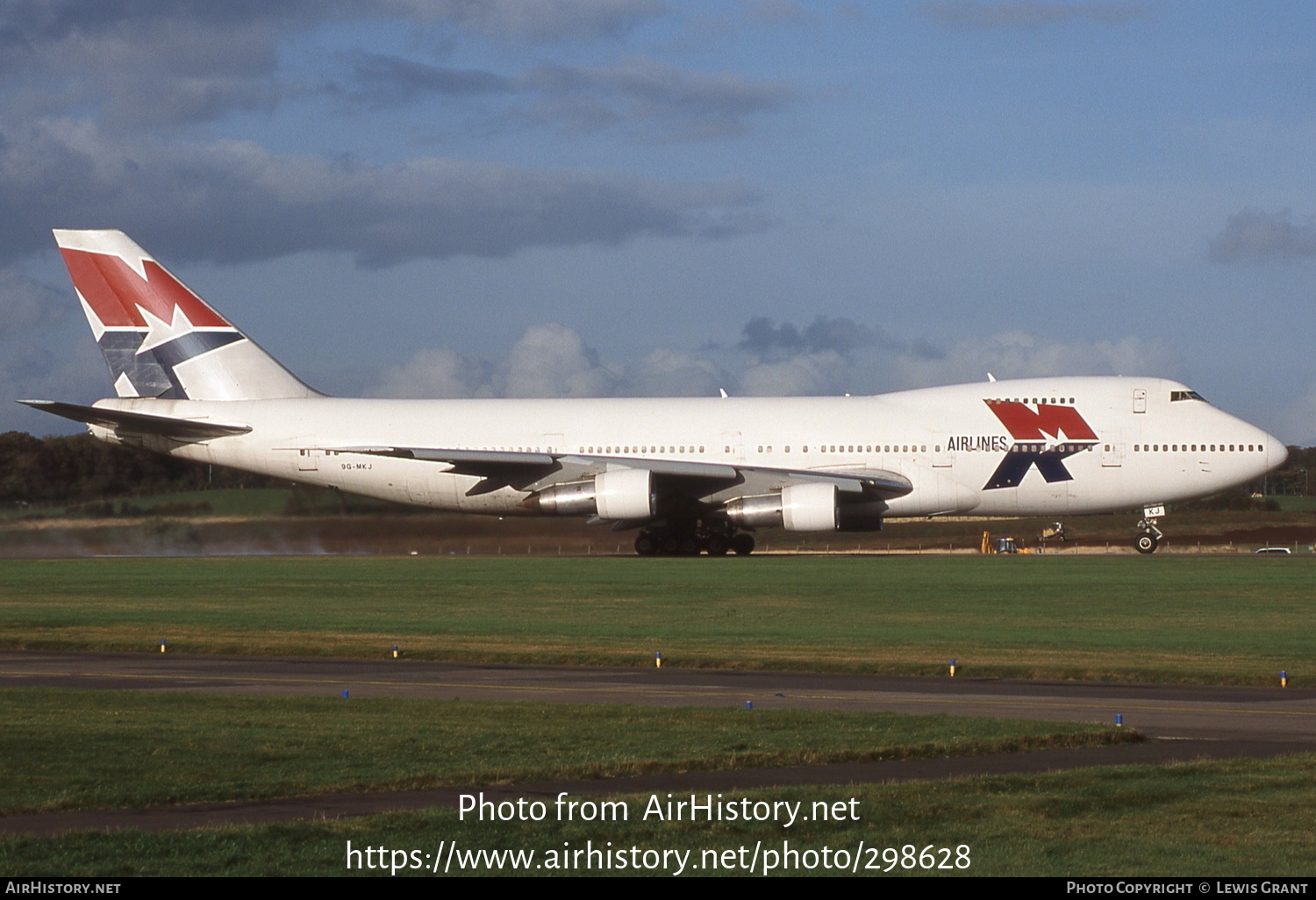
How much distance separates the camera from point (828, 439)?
43.7 metres

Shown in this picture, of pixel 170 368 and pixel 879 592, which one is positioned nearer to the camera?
pixel 879 592

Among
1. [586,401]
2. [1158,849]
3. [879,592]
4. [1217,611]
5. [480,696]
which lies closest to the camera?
[1158,849]

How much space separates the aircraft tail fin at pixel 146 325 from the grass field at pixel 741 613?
810 cm

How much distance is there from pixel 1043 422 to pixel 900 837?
1384 inches

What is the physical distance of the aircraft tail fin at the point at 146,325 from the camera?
47.1 metres

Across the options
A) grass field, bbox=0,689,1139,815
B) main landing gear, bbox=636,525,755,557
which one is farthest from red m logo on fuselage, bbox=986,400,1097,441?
grass field, bbox=0,689,1139,815

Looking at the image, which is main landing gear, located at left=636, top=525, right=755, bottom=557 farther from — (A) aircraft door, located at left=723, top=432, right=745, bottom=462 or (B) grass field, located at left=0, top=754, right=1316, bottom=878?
(B) grass field, located at left=0, top=754, right=1316, bottom=878

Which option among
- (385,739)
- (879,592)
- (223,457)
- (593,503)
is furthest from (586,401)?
(385,739)

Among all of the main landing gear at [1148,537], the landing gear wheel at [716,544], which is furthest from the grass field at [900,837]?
the main landing gear at [1148,537]

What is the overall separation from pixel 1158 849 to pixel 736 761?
373cm

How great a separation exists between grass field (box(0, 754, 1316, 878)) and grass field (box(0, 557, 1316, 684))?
329 inches

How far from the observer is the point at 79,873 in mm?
7879

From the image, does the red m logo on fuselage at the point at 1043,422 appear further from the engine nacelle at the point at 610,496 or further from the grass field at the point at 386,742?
the grass field at the point at 386,742
